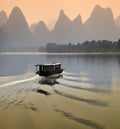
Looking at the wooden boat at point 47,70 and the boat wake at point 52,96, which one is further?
the wooden boat at point 47,70

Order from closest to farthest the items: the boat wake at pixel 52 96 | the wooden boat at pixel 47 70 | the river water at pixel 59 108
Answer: the river water at pixel 59 108 → the boat wake at pixel 52 96 → the wooden boat at pixel 47 70

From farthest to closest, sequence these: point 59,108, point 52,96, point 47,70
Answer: point 47,70 → point 52,96 → point 59,108

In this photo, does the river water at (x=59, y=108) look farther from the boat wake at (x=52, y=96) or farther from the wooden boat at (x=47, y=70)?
the wooden boat at (x=47, y=70)

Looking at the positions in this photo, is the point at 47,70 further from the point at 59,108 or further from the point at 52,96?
the point at 59,108

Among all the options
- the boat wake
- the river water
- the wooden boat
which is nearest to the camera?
the river water

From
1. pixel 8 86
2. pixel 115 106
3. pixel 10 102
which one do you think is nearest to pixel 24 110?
pixel 10 102

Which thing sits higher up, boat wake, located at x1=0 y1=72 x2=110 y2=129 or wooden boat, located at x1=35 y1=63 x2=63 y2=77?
wooden boat, located at x1=35 y1=63 x2=63 y2=77

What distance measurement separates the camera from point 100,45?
147m

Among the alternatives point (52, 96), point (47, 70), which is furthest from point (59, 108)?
point (47, 70)

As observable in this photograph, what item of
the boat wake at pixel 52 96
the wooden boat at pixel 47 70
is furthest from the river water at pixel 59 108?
the wooden boat at pixel 47 70

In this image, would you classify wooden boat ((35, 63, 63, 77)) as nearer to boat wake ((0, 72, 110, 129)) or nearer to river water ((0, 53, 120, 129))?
boat wake ((0, 72, 110, 129))

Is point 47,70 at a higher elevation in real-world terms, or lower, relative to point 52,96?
higher

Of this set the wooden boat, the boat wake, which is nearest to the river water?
the boat wake

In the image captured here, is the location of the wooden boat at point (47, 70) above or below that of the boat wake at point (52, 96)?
above
